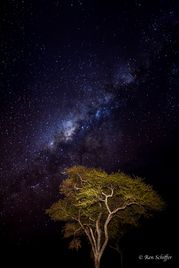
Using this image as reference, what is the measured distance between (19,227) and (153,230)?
5774 cm

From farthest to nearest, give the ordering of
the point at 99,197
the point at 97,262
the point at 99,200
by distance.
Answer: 1. the point at 99,200
2. the point at 99,197
3. the point at 97,262

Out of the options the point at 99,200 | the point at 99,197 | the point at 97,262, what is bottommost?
the point at 97,262

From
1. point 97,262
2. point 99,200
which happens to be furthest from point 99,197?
point 97,262

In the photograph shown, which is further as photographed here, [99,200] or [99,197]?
[99,200]

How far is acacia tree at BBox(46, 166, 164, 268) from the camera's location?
23922 millimetres

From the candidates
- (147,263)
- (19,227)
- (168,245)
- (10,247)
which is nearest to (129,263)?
(147,263)

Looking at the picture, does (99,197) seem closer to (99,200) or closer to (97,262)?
(99,200)

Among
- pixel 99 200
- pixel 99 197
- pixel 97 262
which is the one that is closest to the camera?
pixel 97 262

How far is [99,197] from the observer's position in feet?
80.1

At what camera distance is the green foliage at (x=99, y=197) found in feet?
79.4

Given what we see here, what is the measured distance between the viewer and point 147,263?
4609cm

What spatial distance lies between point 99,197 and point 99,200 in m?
0.33

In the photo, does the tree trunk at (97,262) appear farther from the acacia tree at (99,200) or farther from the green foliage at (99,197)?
the green foliage at (99,197)

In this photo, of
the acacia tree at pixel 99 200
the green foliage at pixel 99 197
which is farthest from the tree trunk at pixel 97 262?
the green foliage at pixel 99 197
